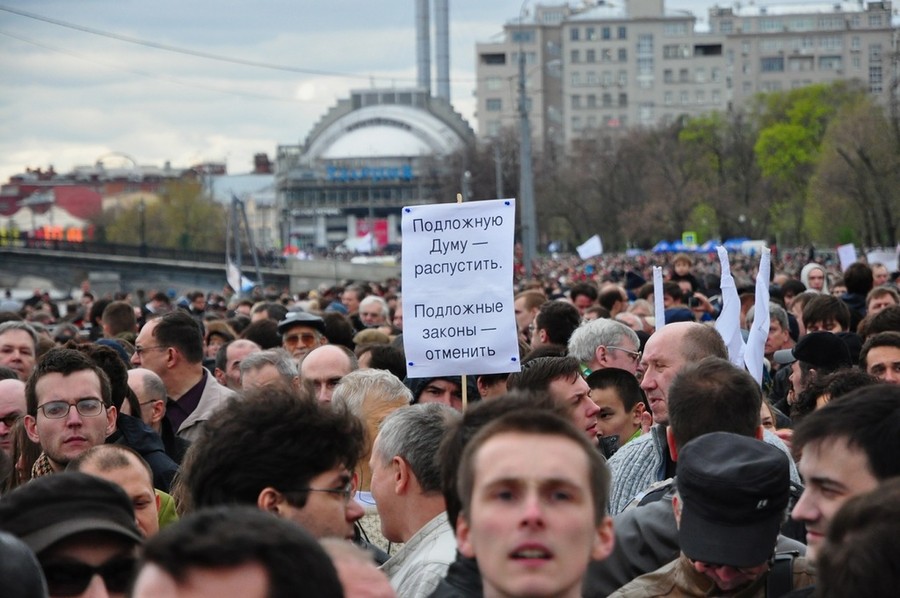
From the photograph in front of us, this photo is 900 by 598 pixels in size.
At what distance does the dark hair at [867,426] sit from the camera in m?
3.90

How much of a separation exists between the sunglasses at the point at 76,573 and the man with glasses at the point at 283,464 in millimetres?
589

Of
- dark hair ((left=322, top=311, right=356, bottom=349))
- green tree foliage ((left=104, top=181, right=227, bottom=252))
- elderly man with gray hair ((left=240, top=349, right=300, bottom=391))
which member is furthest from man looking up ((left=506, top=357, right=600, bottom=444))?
green tree foliage ((left=104, top=181, right=227, bottom=252))

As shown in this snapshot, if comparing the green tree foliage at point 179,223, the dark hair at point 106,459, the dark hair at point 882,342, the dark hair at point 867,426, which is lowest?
the dark hair at point 106,459

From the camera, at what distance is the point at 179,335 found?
30.7ft

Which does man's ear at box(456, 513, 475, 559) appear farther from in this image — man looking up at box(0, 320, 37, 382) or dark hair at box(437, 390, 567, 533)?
man looking up at box(0, 320, 37, 382)

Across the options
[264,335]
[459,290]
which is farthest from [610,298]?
[459,290]

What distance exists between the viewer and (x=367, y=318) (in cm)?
1544

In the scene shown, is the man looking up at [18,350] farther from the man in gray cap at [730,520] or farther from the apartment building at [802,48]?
the apartment building at [802,48]

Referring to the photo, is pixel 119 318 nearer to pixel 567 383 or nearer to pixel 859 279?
pixel 859 279

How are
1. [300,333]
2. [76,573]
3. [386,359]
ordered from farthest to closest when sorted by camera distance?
[300,333] → [386,359] → [76,573]

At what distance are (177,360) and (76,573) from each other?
5.82 m

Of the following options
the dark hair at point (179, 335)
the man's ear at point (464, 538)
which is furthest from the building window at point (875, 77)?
the man's ear at point (464, 538)

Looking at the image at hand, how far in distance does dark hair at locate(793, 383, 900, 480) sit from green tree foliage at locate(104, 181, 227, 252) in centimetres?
11547

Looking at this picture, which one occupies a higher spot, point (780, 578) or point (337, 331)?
point (337, 331)
